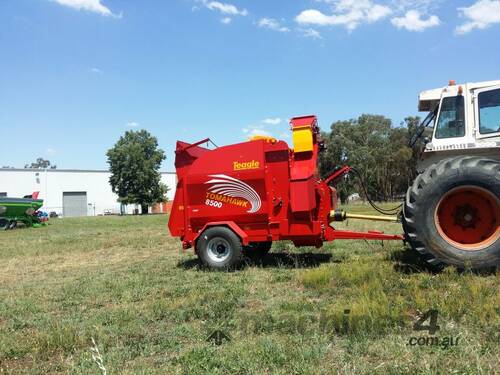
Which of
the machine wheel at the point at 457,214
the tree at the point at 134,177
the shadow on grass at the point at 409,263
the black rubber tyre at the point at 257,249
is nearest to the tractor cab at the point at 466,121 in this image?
the machine wheel at the point at 457,214

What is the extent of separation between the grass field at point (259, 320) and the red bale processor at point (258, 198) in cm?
56

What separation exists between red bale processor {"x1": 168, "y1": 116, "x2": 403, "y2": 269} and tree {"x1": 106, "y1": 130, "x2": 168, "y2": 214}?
54691mm

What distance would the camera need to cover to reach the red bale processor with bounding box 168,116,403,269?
8.26 m

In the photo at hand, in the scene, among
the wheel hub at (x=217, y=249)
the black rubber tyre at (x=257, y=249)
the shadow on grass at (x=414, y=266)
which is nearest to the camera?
the shadow on grass at (x=414, y=266)

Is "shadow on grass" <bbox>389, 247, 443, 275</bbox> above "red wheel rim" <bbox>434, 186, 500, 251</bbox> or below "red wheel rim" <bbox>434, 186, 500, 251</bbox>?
below

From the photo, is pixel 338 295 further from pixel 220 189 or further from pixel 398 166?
pixel 398 166

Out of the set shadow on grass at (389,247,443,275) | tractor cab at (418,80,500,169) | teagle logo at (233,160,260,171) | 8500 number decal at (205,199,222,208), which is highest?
tractor cab at (418,80,500,169)

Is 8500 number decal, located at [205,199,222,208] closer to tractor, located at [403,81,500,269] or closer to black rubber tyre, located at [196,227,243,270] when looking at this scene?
black rubber tyre, located at [196,227,243,270]

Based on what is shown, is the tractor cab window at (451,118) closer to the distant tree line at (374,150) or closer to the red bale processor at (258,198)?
the red bale processor at (258,198)

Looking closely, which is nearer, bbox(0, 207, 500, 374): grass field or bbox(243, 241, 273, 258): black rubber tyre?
bbox(0, 207, 500, 374): grass field

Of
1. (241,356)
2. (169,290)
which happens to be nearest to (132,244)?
(169,290)

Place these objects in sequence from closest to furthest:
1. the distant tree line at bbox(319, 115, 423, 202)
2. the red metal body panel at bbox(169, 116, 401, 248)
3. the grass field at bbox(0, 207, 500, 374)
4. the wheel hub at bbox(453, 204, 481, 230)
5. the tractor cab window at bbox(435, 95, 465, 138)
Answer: the grass field at bbox(0, 207, 500, 374) < the wheel hub at bbox(453, 204, 481, 230) < the tractor cab window at bbox(435, 95, 465, 138) < the red metal body panel at bbox(169, 116, 401, 248) < the distant tree line at bbox(319, 115, 423, 202)

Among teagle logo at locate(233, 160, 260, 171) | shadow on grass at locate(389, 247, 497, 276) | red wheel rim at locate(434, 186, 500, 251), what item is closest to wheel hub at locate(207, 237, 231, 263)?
teagle logo at locate(233, 160, 260, 171)

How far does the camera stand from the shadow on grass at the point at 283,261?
8.61m
